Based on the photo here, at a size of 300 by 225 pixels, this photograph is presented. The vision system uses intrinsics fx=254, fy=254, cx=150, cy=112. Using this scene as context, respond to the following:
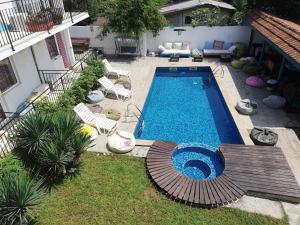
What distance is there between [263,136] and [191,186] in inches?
169

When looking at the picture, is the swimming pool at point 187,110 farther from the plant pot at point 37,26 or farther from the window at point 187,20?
the window at point 187,20

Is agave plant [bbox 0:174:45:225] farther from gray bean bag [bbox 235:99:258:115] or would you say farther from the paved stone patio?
gray bean bag [bbox 235:99:258:115]

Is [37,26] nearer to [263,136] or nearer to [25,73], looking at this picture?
[25,73]

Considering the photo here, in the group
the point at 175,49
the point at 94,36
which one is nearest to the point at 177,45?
the point at 175,49

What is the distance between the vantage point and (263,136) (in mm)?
11078

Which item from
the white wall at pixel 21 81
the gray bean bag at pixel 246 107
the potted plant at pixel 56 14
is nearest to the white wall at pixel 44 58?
the white wall at pixel 21 81

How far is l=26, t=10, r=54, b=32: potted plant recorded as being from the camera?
1205 cm

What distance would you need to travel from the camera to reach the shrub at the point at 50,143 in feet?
29.9

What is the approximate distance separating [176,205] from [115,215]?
2059mm

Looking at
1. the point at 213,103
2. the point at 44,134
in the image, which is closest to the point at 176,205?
the point at 44,134

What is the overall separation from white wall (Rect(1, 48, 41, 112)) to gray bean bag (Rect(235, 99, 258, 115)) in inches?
435

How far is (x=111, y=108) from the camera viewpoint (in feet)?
46.6

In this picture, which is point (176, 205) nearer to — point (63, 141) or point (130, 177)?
point (130, 177)

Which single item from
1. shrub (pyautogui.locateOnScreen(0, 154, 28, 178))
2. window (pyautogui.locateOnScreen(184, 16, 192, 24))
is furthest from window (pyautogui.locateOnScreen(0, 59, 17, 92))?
window (pyautogui.locateOnScreen(184, 16, 192, 24))
